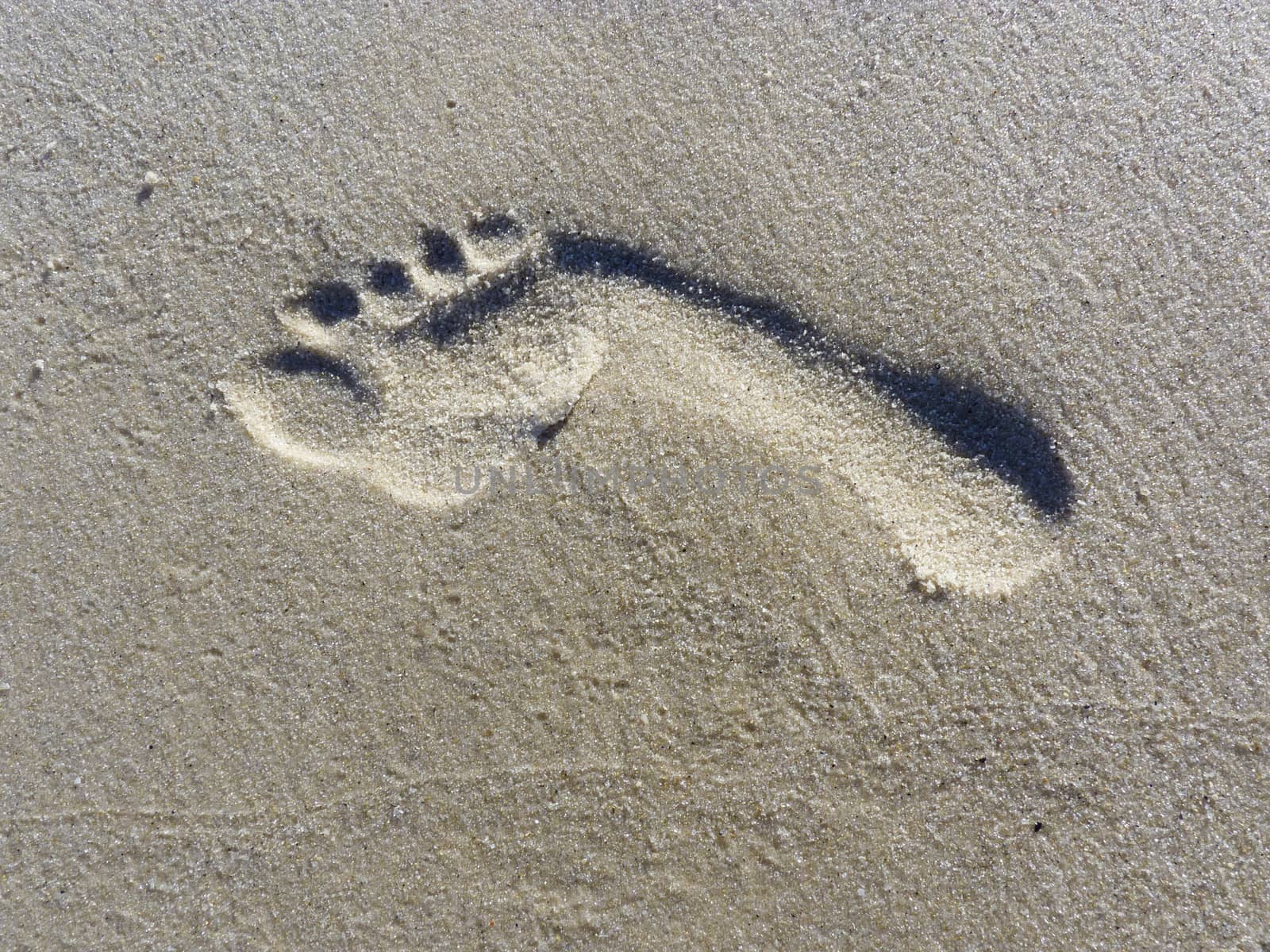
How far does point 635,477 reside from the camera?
2828 mm

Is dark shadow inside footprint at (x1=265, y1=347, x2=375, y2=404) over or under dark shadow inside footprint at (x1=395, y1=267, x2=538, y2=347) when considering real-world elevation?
under

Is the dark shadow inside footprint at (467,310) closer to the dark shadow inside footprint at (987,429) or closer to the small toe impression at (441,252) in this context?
the small toe impression at (441,252)

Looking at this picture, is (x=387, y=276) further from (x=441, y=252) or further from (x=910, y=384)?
(x=910, y=384)

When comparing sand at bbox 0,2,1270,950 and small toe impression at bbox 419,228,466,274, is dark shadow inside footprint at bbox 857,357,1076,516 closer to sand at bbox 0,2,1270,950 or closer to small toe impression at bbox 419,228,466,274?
sand at bbox 0,2,1270,950

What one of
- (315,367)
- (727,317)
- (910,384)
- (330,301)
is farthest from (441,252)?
(910,384)

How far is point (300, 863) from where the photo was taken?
274cm

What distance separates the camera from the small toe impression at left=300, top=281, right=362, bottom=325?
2.91 m

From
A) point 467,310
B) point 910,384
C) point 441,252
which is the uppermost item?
point 441,252

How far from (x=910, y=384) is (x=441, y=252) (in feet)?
6.12

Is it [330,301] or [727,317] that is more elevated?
[330,301]

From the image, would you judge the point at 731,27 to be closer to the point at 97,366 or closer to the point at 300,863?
the point at 97,366

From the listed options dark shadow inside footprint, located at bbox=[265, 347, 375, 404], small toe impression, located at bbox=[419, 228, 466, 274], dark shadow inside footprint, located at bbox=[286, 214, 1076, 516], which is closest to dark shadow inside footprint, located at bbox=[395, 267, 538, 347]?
dark shadow inside footprint, located at bbox=[286, 214, 1076, 516]

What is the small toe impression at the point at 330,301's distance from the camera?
9.54ft

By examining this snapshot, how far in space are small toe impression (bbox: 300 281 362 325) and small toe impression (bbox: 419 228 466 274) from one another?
322mm
